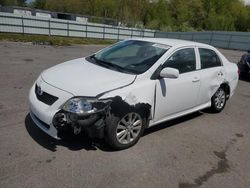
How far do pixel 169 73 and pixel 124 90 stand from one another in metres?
0.78

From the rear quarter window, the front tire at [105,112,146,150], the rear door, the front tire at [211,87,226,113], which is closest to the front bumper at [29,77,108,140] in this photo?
the front tire at [105,112,146,150]

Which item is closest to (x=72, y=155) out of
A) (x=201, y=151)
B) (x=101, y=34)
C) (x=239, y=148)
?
(x=201, y=151)

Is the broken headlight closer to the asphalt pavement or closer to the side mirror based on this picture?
the asphalt pavement

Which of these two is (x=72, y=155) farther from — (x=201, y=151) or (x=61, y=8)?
→ (x=61, y=8)

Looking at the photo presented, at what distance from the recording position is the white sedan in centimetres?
324

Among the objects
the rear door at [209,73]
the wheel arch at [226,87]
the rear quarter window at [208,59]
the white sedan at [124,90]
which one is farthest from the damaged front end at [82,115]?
the wheel arch at [226,87]

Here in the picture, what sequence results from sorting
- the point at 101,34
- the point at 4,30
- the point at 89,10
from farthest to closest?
1. the point at 89,10
2. the point at 101,34
3. the point at 4,30

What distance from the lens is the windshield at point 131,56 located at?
397 cm

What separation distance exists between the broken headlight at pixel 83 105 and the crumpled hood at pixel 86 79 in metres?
0.08

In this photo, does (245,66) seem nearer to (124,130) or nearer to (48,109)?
(124,130)

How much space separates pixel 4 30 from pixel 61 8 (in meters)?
67.5

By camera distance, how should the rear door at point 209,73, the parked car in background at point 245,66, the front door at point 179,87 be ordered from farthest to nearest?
the parked car in background at point 245,66 → the rear door at point 209,73 → the front door at point 179,87

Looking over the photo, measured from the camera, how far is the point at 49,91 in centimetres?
342

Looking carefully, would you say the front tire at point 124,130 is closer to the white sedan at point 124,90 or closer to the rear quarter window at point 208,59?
the white sedan at point 124,90
